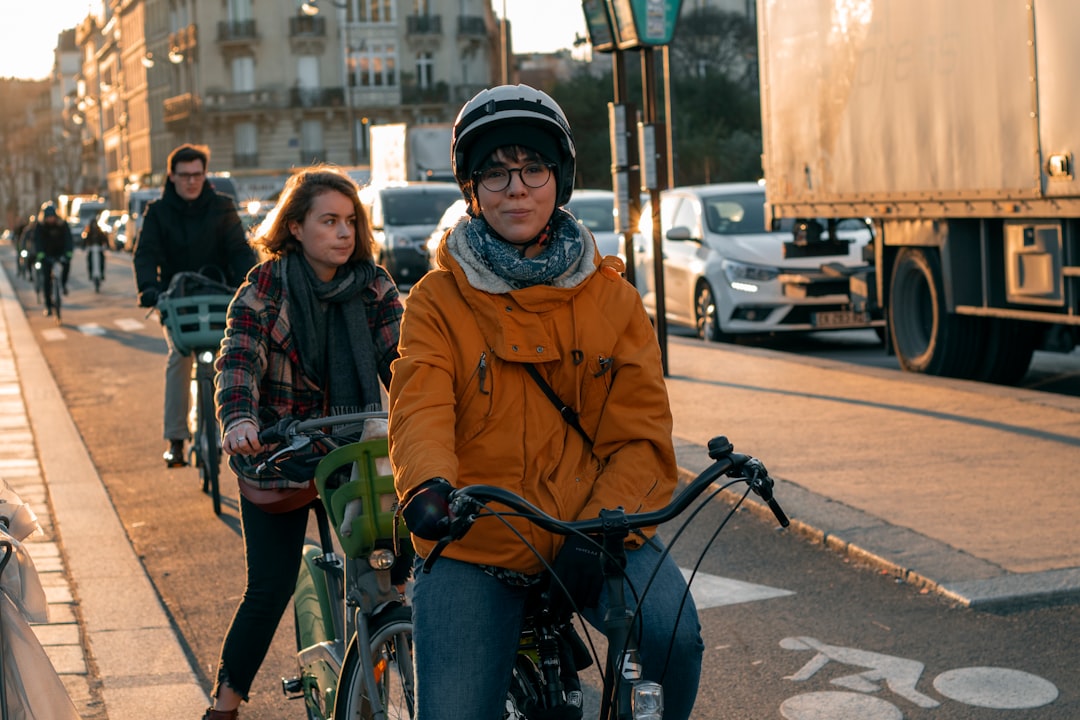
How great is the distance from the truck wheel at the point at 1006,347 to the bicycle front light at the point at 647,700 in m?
10.9

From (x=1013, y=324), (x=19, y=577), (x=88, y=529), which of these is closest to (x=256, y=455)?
(x=19, y=577)

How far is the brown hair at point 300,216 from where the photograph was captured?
4.61 meters

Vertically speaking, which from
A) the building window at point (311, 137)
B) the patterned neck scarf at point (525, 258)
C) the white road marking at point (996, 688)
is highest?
the building window at point (311, 137)

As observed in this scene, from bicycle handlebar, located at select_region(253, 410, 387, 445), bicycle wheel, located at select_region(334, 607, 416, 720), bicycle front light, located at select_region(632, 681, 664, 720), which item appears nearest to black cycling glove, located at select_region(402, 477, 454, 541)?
bicycle front light, located at select_region(632, 681, 664, 720)

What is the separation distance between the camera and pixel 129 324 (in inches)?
929

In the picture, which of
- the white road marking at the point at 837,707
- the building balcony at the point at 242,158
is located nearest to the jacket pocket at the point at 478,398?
the white road marking at the point at 837,707

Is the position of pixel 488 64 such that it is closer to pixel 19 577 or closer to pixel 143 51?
pixel 143 51

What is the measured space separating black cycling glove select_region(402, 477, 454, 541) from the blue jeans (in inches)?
11.3

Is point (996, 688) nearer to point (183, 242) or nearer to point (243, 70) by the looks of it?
point (183, 242)

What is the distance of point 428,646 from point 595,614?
309mm

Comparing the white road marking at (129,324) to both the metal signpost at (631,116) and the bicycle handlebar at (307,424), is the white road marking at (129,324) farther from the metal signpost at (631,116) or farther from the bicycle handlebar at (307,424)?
the bicycle handlebar at (307,424)

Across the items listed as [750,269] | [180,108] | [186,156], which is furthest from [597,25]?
[180,108]

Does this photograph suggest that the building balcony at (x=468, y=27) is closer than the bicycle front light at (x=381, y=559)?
No

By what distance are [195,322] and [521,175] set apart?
589 cm
